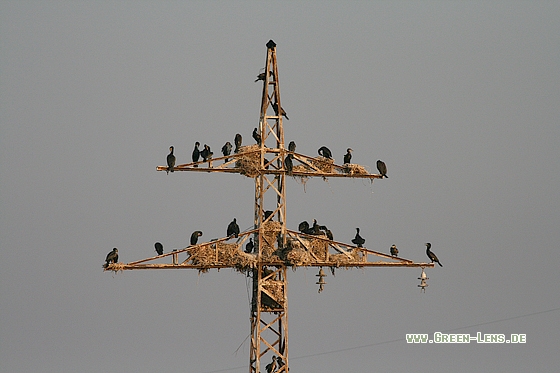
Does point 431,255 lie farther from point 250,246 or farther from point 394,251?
point 250,246

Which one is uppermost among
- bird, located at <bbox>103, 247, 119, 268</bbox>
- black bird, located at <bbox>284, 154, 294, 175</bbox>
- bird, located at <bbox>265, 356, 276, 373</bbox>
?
black bird, located at <bbox>284, 154, 294, 175</bbox>

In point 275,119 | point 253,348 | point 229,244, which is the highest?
point 275,119

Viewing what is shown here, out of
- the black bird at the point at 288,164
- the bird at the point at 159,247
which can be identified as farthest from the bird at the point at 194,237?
the black bird at the point at 288,164

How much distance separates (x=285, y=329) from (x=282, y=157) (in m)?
4.54

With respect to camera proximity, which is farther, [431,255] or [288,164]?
[431,255]

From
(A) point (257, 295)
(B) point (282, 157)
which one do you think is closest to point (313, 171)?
(B) point (282, 157)

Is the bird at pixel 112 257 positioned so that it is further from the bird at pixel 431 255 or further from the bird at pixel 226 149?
the bird at pixel 431 255

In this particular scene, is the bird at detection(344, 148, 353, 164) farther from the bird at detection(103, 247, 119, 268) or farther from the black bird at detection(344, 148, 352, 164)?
the bird at detection(103, 247, 119, 268)

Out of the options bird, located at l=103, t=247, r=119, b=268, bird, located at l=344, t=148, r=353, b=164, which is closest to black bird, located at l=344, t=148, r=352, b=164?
bird, located at l=344, t=148, r=353, b=164

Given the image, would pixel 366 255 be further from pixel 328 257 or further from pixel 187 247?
pixel 187 247

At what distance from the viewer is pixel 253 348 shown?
44.2 m

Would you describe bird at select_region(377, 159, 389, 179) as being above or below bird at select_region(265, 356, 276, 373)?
above

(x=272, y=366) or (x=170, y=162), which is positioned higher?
(x=170, y=162)

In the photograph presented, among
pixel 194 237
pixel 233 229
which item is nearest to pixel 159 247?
pixel 194 237
